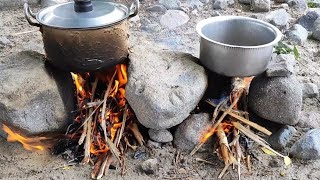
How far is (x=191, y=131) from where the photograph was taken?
10.1 ft

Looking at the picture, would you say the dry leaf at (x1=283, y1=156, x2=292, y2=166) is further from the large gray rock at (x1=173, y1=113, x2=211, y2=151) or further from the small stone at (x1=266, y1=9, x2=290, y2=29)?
the small stone at (x1=266, y1=9, x2=290, y2=29)

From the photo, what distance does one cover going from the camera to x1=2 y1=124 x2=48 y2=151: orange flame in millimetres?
3031

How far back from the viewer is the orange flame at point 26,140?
3.03 metres

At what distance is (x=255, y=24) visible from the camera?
10.7 feet

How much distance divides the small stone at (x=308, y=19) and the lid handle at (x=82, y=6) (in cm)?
321

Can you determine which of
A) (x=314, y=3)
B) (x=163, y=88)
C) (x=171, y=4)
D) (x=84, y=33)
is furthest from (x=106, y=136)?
(x=314, y=3)

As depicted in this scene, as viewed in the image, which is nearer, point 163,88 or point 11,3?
point 163,88

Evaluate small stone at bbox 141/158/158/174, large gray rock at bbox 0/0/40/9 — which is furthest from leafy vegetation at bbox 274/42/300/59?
large gray rock at bbox 0/0/40/9

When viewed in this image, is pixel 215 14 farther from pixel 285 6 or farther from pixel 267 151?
pixel 267 151

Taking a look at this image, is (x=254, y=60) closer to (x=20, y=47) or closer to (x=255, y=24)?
(x=255, y=24)

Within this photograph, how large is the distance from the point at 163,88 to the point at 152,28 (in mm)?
2025

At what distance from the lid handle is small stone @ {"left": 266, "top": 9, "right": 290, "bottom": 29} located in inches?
112

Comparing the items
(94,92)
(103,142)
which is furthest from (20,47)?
(103,142)

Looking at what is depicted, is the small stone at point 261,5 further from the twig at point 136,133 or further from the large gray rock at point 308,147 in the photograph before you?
the twig at point 136,133
